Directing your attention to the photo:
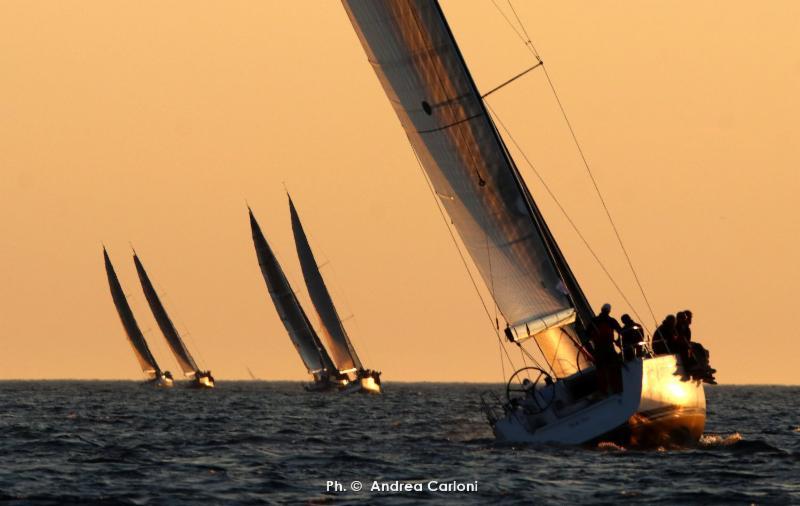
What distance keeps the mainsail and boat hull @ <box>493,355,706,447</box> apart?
60.0m

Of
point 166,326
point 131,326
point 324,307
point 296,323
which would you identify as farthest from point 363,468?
point 131,326

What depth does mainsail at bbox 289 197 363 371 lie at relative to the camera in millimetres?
92438

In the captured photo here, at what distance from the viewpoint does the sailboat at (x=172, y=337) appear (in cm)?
11531

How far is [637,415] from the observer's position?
99.5ft

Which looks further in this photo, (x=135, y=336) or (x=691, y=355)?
(x=135, y=336)

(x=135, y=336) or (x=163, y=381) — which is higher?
(x=135, y=336)

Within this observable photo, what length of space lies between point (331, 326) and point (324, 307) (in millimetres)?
1842

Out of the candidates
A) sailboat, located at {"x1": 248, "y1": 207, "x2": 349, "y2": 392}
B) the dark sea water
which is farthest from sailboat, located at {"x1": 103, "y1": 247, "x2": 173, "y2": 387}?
the dark sea water

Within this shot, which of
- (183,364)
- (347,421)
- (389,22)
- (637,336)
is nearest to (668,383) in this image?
(637,336)

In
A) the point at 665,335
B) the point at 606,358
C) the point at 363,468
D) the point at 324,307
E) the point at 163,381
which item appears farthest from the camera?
the point at 163,381

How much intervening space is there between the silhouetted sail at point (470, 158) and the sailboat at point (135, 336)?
85.9 metres

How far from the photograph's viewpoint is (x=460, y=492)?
2544 centimetres

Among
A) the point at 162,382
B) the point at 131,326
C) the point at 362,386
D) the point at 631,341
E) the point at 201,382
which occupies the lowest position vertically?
the point at 362,386

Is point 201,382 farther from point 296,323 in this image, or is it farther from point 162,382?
point 296,323
